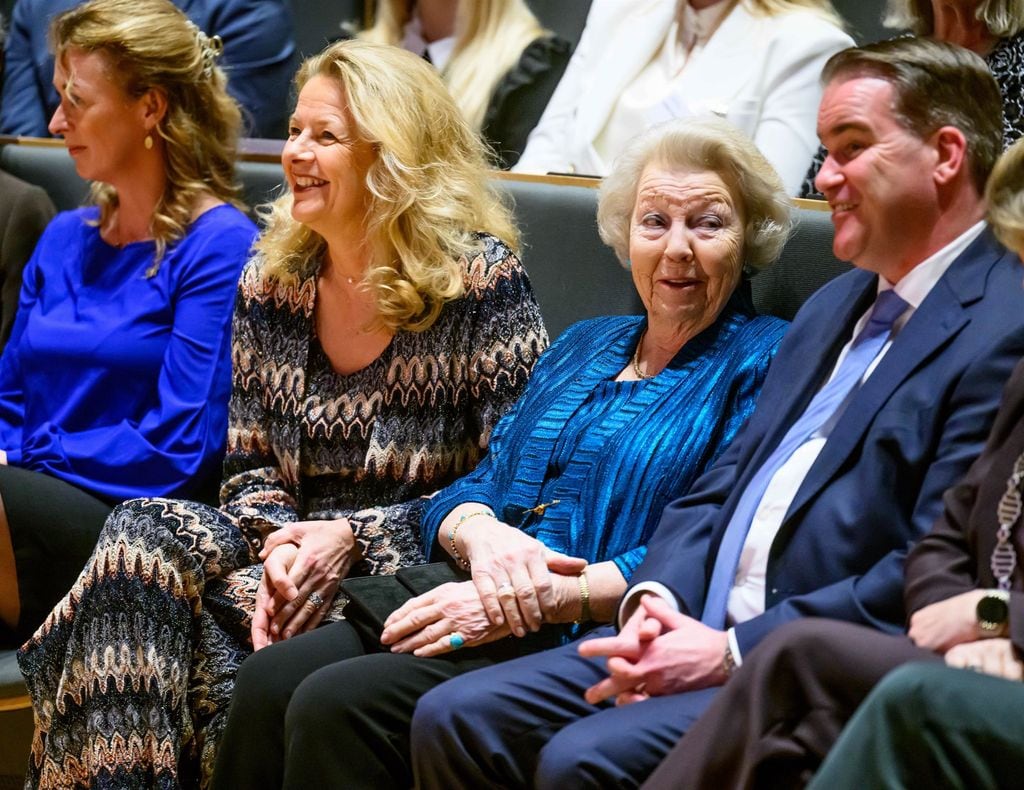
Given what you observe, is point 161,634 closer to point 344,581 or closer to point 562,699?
point 344,581

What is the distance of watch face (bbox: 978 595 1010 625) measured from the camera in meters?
1.48

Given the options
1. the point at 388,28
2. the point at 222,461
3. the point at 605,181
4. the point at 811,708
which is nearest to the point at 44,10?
the point at 388,28

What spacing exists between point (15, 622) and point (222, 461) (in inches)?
18.0

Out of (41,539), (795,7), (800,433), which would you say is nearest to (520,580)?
(800,433)

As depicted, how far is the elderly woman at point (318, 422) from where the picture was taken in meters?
2.30

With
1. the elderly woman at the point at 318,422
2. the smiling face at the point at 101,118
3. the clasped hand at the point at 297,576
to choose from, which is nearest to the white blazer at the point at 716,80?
the elderly woman at the point at 318,422

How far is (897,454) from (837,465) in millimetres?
72

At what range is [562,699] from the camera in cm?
187

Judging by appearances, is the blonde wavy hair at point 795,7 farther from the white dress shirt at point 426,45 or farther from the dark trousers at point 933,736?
the dark trousers at point 933,736

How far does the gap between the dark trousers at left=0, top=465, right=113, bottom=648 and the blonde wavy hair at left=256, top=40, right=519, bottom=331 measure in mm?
571

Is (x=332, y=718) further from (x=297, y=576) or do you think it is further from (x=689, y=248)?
(x=689, y=248)

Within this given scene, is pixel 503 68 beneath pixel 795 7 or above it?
beneath

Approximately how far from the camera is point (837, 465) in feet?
5.86

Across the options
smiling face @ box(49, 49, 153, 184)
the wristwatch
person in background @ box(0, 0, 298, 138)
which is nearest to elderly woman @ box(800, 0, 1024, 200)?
the wristwatch
